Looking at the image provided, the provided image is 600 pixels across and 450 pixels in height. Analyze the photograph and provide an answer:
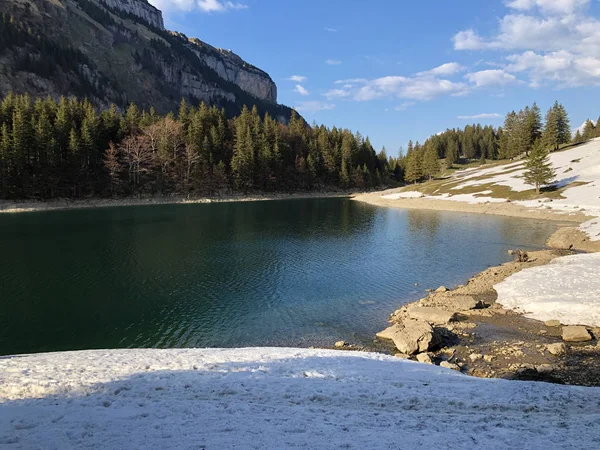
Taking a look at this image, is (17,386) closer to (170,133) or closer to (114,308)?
(114,308)

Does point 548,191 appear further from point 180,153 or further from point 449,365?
point 180,153

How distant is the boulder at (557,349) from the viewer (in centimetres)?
1602

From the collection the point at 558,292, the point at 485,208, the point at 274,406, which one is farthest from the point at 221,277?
the point at 485,208

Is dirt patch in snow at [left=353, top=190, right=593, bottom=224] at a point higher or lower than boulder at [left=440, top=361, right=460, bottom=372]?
higher

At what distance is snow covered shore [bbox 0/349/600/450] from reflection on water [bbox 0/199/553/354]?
233 inches

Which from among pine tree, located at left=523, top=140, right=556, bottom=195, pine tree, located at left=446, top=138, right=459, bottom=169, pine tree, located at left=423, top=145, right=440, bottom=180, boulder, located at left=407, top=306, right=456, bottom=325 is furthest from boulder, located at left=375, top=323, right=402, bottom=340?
pine tree, located at left=446, top=138, right=459, bottom=169

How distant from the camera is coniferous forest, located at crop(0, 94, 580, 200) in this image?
89.6 m

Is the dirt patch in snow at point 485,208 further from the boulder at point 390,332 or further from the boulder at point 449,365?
the boulder at point 449,365

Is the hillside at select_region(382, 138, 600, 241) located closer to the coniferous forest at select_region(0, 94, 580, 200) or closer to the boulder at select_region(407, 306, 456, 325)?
the coniferous forest at select_region(0, 94, 580, 200)

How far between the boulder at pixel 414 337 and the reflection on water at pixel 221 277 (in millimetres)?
1837

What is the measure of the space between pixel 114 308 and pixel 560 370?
2465 centimetres

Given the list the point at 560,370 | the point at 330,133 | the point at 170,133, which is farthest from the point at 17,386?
the point at 330,133

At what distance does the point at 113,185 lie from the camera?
100 m

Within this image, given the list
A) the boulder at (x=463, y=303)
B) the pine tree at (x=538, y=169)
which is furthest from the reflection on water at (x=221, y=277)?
the pine tree at (x=538, y=169)
